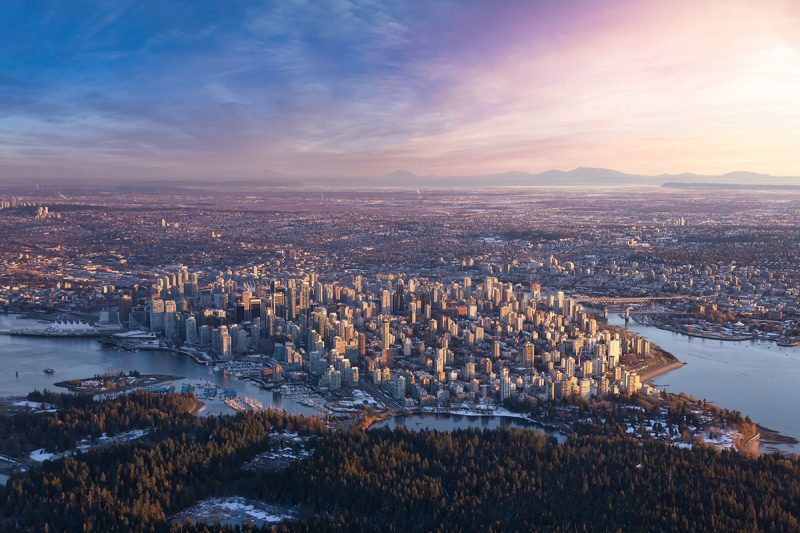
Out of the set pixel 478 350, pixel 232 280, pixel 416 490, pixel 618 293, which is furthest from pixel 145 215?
pixel 416 490

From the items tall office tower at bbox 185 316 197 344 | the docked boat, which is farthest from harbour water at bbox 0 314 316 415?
tall office tower at bbox 185 316 197 344

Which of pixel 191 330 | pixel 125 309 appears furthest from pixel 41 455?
pixel 125 309

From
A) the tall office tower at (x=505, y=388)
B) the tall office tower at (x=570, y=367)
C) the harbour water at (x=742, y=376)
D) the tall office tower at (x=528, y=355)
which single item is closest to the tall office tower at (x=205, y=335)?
the tall office tower at (x=528, y=355)

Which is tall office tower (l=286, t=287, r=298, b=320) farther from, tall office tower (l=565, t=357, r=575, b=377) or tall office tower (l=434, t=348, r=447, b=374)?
tall office tower (l=565, t=357, r=575, b=377)

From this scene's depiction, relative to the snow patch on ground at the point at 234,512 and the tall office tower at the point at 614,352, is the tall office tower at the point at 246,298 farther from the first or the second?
the snow patch on ground at the point at 234,512

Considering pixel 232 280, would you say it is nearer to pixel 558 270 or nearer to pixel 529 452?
pixel 558 270

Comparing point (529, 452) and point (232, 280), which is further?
point (232, 280)

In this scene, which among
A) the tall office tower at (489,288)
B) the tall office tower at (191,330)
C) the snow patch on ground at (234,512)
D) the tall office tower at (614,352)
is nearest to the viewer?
the snow patch on ground at (234,512)
